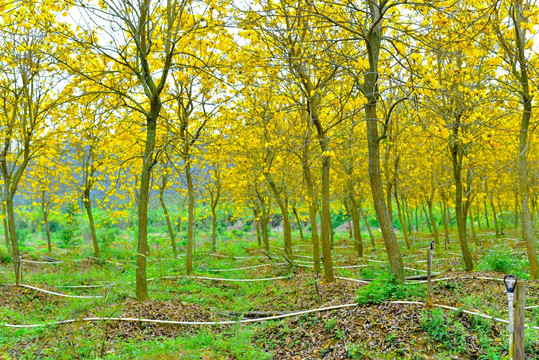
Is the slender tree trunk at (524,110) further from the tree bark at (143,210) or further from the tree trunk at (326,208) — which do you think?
the tree bark at (143,210)

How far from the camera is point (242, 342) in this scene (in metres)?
5.55

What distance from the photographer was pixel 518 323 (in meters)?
3.52

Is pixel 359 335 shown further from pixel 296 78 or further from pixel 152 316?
pixel 296 78

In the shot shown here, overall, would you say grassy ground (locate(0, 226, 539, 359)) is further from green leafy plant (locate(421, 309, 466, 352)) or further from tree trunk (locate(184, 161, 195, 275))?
tree trunk (locate(184, 161, 195, 275))

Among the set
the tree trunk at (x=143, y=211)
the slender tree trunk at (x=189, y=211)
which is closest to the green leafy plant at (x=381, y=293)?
the tree trunk at (x=143, y=211)

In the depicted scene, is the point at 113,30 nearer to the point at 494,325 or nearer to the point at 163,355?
the point at 163,355

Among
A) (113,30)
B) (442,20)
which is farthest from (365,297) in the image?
(113,30)

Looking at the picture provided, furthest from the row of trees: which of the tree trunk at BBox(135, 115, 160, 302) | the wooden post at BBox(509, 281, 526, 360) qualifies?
the wooden post at BBox(509, 281, 526, 360)

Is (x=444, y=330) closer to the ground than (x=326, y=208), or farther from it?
closer to the ground

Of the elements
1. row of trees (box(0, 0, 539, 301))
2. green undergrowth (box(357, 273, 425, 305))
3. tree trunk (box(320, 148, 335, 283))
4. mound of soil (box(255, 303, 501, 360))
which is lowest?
mound of soil (box(255, 303, 501, 360))

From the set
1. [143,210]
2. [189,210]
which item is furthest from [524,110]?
[189,210]

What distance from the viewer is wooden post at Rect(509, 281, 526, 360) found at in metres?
3.48

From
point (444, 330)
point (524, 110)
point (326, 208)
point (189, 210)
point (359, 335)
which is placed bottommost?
point (359, 335)

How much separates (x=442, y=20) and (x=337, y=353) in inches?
180
